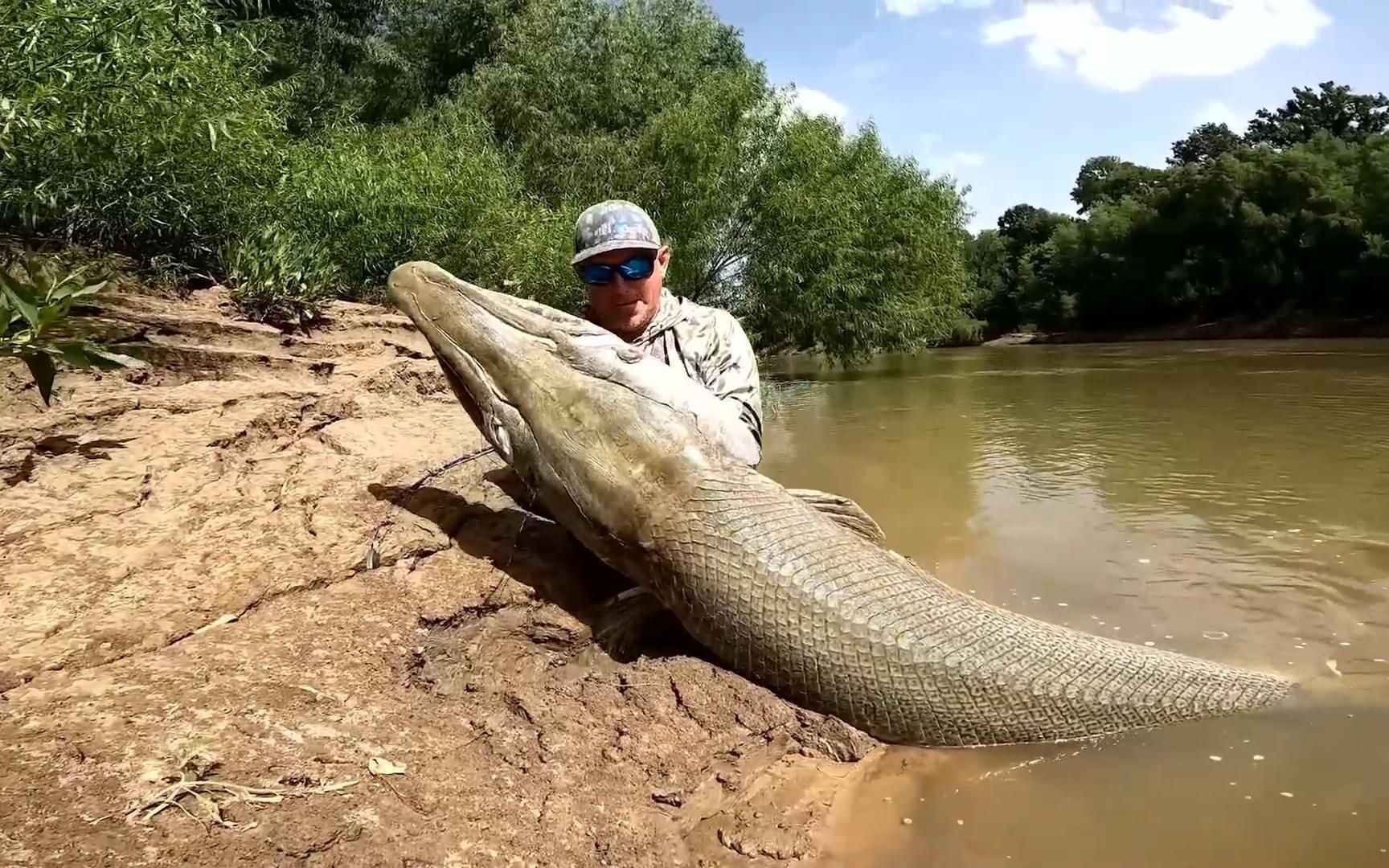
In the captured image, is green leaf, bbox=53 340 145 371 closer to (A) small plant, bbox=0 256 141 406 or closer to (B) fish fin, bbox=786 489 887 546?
(A) small plant, bbox=0 256 141 406

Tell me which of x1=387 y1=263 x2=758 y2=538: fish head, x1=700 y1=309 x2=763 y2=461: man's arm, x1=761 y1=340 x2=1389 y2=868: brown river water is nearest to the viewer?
x1=761 y1=340 x2=1389 y2=868: brown river water

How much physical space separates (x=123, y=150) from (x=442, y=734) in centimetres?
678

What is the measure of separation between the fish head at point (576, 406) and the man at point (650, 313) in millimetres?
270

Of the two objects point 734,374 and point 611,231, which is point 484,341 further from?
point 734,374

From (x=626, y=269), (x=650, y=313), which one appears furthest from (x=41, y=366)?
(x=650, y=313)

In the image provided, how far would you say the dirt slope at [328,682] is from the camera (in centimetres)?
196

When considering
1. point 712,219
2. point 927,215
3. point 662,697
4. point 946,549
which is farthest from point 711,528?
point 927,215

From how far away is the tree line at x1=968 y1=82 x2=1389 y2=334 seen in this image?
36438 millimetres

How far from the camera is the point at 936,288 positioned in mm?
22781

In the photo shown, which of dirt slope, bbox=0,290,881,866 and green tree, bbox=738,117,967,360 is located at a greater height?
green tree, bbox=738,117,967,360

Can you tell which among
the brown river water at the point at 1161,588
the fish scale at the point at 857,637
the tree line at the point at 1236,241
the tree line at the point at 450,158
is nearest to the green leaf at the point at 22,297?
the fish scale at the point at 857,637

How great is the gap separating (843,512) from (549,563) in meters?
1.24

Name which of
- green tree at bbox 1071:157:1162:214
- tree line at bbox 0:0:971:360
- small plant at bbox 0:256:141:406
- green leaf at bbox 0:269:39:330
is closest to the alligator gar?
small plant at bbox 0:256:141:406

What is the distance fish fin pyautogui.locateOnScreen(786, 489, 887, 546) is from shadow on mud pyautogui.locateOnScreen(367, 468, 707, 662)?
2.25 feet
